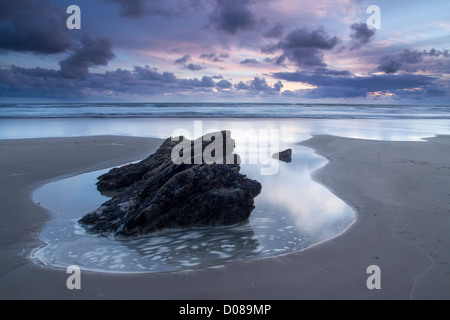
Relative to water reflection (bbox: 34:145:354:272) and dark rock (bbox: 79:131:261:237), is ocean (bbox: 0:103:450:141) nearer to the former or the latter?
water reflection (bbox: 34:145:354:272)

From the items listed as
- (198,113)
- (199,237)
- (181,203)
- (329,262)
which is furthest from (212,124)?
(329,262)

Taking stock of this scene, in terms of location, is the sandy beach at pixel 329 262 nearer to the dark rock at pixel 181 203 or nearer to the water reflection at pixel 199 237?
the water reflection at pixel 199 237

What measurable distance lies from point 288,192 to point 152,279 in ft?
11.6

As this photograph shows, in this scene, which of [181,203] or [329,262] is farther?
[181,203]

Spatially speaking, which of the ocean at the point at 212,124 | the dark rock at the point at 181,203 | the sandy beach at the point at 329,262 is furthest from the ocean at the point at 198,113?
the dark rock at the point at 181,203

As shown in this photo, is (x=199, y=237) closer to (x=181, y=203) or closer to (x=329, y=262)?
(x=181, y=203)

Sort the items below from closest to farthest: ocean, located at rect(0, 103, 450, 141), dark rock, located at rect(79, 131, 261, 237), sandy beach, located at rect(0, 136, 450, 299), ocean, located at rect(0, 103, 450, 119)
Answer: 1. sandy beach, located at rect(0, 136, 450, 299)
2. dark rock, located at rect(79, 131, 261, 237)
3. ocean, located at rect(0, 103, 450, 141)
4. ocean, located at rect(0, 103, 450, 119)

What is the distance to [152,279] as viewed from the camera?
2756 mm

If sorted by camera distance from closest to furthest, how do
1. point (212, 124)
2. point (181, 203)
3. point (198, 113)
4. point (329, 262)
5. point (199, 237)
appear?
point (329, 262) → point (199, 237) → point (181, 203) → point (212, 124) → point (198, 113)

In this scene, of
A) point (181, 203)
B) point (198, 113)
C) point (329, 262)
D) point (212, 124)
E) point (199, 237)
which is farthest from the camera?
point (198, 113)

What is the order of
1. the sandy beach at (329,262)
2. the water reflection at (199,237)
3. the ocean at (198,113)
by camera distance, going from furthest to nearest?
1. the ocean at (198,113)
2. the water reflection at (199,237)
3. the sandy beach at (329,262)

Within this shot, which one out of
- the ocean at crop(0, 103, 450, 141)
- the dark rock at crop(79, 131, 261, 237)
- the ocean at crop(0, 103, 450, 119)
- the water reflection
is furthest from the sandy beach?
the ocean at crop(0, 103, 450, 119)
